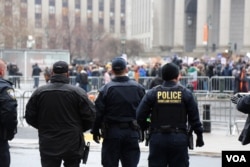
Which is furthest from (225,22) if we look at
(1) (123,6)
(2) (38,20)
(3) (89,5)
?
(1) (123,6)

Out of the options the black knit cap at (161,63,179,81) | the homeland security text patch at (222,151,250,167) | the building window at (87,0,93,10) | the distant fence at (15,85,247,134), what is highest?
the building window at (87,0,93,10)

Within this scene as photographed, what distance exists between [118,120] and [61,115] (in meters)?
1.17

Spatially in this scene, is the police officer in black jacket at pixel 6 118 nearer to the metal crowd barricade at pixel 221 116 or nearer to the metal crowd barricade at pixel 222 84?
the metal crowd barricade at pixel 221 116

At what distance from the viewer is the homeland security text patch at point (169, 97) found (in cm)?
734

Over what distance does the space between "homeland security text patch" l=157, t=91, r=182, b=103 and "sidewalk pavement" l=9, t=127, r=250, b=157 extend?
5.39m

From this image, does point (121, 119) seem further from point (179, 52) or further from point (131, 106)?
point (179, 52)

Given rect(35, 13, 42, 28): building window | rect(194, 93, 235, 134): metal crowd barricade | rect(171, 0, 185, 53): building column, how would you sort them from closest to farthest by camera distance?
rect(194, 93, 235, 134): metal crowd barricade, rect(171, 0, 185, 53): building column, rect(35, 13, 42, 28): building window

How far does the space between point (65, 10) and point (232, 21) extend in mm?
45069

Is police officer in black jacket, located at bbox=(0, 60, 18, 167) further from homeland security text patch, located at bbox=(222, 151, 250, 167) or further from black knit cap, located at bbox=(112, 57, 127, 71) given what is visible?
homeland security text patch, located at bbox=(222, 151, 250, 167)

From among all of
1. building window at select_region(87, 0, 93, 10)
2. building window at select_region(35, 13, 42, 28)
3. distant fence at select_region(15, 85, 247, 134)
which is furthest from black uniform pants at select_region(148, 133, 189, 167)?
building window at select_region(87, 0, 93, 10)

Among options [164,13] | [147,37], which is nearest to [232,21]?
[164,13]

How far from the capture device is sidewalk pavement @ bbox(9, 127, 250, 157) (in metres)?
12.7

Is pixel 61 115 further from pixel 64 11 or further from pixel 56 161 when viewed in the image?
pixel 64 11

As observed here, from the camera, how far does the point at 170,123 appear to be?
732 cm
